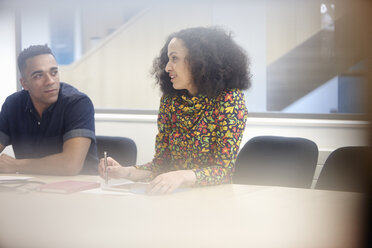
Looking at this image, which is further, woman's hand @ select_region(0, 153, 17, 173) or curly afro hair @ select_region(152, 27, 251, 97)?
woman's hand @ select_region(0, 153, 17, 173)

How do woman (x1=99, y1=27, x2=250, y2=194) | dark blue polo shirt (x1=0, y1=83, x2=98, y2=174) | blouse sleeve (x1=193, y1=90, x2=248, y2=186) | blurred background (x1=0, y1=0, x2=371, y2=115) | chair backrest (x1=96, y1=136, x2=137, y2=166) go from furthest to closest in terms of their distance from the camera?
chair backrest (x1=96, y1=136, x2=137, y2=166) < dark blue polo shirt (x1=0, y1=83, x2=98, y2=174) < woman (x1=99, y1=27, x2=250, y2=194) < blouse sleeve (x1=193, y1=90, x2=248, y2=186) < blurred background (x1=0, y1=0, x2=371, y2=115)

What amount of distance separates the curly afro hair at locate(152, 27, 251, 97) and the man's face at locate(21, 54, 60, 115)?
0.44 meters

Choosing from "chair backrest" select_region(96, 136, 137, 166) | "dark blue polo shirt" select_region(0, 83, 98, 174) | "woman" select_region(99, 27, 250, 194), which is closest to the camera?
"woman" select_region(99, 27, 250, 194)

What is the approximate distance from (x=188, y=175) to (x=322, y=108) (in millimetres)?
1103

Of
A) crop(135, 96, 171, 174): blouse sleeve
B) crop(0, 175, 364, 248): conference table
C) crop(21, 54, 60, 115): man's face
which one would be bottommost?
→ crop(0, 175, 364, 248): conference table

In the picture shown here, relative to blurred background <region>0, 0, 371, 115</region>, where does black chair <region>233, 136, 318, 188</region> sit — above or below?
below

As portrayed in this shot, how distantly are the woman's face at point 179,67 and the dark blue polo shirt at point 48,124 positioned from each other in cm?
49

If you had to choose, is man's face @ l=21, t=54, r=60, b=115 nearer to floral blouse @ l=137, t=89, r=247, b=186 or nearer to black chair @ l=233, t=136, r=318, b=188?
floral blouse @ l=137, t=89, r=247, b=186

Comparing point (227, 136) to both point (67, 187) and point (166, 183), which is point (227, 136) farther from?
point (67, 187)

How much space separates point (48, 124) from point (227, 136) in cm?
86

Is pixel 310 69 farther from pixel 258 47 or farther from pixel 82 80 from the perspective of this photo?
pixel 82 80

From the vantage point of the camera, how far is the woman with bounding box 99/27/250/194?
1462mm

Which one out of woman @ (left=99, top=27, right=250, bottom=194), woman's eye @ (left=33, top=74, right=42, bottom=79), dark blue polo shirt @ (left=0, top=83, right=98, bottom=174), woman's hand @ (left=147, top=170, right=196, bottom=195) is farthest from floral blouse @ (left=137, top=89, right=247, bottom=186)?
woman's eye @ (left=33, top=74, right=42, bottom=79)

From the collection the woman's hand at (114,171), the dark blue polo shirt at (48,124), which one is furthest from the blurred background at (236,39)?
the woman's hand at (114,171)
